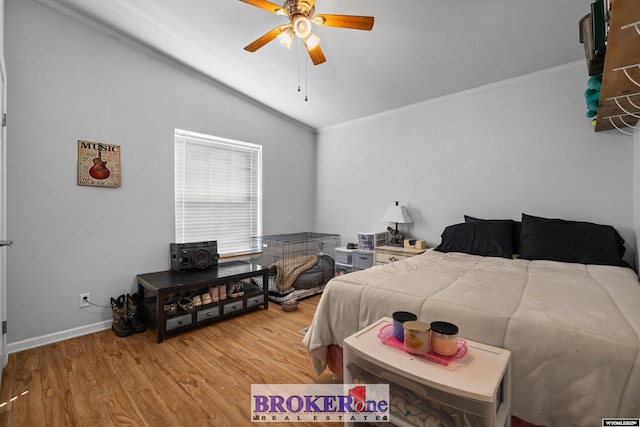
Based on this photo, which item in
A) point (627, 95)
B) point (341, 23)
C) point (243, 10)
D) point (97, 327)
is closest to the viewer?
point (627, 95)

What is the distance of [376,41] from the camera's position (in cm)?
257

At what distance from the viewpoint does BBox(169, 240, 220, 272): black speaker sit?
294cm

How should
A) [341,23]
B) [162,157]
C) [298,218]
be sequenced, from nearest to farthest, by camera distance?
[341,23] < [162,157] < [298,218]

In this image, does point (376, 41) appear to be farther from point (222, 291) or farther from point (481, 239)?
point (222, 291)

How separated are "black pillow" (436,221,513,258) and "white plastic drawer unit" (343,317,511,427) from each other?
1.85 metres

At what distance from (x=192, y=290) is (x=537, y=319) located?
2.66 meters

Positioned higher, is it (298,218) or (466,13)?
(466,13)

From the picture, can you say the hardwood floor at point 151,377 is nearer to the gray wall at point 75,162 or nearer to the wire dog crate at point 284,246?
the gray wall at point 75,162

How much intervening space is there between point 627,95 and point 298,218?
3.72 m

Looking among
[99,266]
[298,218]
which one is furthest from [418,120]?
[99,266]

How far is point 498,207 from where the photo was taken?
10.1 feet

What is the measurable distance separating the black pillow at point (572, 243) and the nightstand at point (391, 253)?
41.0 inches

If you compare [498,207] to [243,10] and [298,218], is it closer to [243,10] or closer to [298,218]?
[298,218]

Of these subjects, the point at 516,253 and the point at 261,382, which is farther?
the point at 516,253
